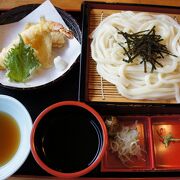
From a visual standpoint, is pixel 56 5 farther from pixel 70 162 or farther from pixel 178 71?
pixel 70 162

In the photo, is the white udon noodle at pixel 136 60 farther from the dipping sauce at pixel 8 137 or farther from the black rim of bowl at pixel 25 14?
the dipping sauce at pixel 8 137

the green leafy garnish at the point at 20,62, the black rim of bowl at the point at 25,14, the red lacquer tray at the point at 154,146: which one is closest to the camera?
the red lacquer tray at the point at 154,146

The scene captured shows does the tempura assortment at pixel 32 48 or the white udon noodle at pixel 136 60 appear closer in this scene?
the white udon noodle at pixel 136 60

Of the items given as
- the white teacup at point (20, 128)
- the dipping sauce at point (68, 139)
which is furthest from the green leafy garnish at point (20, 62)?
the dipping sauce at point (68, 139)

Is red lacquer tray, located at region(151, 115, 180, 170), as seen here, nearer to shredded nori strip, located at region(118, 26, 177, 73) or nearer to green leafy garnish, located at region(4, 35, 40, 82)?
shredded nori strip, located at region(118, 26, 177, 73)

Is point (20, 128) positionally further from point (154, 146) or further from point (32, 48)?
point (154, 146)
